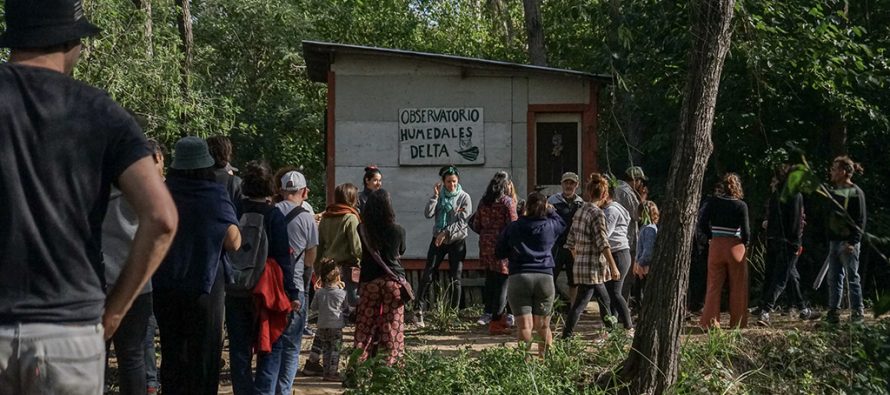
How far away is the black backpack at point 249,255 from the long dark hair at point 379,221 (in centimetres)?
181

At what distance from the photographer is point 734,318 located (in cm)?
1298

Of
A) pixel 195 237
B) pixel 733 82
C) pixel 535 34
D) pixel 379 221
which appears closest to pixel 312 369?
pixel 379 221

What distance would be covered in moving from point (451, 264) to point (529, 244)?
163 inches

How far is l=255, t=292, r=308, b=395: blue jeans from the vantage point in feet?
28.1

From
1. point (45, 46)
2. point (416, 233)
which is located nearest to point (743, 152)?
point (416, 233)

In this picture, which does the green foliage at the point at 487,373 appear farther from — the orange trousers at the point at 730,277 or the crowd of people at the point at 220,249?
the orange trousers at the point at 730,277

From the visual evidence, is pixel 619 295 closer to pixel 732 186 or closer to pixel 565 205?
pixel 732 186

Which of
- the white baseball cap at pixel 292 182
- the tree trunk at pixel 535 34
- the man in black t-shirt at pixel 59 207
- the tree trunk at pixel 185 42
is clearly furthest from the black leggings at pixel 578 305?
the tree trunk at pixel 535 34

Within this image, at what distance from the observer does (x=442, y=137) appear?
58.0 ft

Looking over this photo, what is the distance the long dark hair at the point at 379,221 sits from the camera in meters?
10.1

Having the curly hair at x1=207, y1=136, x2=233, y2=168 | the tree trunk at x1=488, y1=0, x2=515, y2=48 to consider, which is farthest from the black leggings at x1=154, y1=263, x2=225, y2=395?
the tree trunk at x1=488, y1=0, x2=515, y2=48

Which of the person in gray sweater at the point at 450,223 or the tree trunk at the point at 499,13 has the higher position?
the tree trunk at the point at 499,13

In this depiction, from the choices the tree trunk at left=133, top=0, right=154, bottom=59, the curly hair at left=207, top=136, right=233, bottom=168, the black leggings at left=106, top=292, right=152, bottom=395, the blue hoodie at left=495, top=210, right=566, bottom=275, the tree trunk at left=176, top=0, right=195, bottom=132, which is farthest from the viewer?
the tree trunk at left=176, top=0, right=195, bottom=132

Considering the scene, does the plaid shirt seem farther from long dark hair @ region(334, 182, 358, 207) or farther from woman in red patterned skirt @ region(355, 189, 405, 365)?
woman in red patterned skirt @ region(355, 189, 405, 365)
